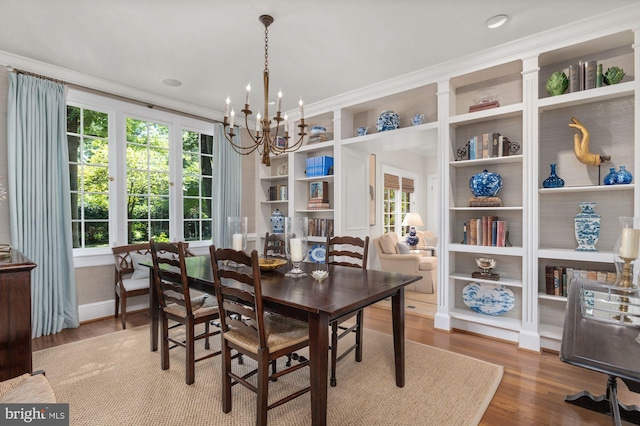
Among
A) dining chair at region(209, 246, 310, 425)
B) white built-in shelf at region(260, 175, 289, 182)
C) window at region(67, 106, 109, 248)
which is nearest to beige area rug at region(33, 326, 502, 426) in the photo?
dining chair at region(209, 246, 310, 425)

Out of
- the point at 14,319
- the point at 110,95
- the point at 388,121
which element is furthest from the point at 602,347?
the point at 110,95

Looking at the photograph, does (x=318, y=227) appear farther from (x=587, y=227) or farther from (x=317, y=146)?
(x=587, y=227)

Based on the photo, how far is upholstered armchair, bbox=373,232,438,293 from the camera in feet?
16.1

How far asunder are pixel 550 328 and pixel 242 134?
4.51 metres

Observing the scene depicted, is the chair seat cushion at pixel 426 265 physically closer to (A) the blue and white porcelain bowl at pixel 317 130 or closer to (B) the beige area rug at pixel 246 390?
(B) the beige area rug at pixel 246 390

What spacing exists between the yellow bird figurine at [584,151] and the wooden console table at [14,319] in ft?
13.2

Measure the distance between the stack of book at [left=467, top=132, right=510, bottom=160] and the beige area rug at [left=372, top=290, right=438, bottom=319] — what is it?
188cm

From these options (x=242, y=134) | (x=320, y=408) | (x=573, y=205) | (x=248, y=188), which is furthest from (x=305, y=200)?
(x=320, y=408)

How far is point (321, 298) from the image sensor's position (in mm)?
1687

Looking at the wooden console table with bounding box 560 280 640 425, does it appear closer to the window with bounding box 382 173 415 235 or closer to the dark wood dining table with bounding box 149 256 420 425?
the dark wood dining table with bounding box 149 256 420 425

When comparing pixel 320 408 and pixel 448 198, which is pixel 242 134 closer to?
pixel 448 198

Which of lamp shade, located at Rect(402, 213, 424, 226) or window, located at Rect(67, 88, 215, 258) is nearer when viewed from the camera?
window, located at Rect(67, 88, 215, 258)

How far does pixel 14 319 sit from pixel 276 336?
1.54 metres

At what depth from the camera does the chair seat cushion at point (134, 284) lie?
3.44 metres
